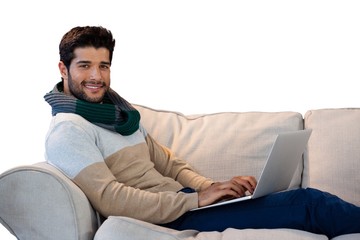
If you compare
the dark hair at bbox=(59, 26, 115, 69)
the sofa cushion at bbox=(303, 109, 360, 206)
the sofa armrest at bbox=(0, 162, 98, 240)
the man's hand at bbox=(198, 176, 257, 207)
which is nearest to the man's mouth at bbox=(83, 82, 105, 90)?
→ the dark hair at bbox=(59, 26, 115, 69)

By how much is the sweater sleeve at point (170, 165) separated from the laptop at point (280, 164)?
387mm

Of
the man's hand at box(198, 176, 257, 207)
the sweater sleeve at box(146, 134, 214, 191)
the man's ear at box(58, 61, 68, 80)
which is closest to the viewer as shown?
the man's hand at box(198, 176, 257, 207)

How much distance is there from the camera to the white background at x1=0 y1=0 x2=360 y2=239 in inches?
131

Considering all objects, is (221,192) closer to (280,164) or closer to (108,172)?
(280,164)

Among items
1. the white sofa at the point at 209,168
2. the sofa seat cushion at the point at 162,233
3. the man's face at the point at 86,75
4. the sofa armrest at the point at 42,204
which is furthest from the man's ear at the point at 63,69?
the sofa seat cushion at the point at 162,233

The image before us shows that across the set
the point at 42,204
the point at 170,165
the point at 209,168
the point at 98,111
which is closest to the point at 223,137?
the point at 209,168

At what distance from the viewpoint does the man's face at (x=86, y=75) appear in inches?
105

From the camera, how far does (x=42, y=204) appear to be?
227 centimetres

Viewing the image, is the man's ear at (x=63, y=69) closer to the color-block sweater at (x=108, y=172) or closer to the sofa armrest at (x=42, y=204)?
the color-block sweater at (x=108, y=172)

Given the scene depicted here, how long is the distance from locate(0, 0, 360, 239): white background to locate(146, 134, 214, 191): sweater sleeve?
0.53m

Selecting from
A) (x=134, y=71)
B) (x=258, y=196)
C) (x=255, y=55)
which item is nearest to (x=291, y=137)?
(x=258, y=196)

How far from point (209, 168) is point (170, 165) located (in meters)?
0.17

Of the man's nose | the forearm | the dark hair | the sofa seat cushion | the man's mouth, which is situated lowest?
the sofa seat cushion

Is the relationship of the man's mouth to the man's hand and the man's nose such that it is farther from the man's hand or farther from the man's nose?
the man's hand
